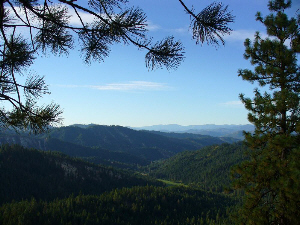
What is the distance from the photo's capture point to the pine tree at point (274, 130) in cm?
1750

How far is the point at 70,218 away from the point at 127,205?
38.1 m

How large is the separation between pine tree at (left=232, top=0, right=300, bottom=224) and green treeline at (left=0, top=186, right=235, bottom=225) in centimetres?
9291

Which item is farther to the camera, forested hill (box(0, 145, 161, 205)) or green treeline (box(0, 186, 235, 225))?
forested hill (box(0, 145, 161, 205))

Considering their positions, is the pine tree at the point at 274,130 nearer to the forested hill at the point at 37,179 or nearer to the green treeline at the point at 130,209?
the green treeline at the point at 130,209

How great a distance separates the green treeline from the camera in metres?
101

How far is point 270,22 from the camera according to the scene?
20547 mm

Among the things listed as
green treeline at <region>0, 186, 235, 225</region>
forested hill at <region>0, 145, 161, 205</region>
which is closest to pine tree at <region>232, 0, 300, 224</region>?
green treeline at <region>0, 186, 235, 225</region>

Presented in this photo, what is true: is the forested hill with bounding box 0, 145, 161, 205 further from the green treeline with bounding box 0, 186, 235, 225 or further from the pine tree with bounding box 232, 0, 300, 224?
the pine tree with bounding box 232, 0, 300, 224

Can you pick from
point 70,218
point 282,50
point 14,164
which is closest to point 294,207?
point 282,50

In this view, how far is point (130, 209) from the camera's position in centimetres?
13062

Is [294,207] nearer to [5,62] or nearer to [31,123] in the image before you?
[31,123]

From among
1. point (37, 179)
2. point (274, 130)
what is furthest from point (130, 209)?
point (274, 130)

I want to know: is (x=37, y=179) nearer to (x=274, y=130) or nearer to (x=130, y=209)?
(x=130, y=209)

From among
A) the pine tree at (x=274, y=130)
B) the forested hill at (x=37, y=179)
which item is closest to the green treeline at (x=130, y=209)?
the forested hill at (x=37, y=179)
